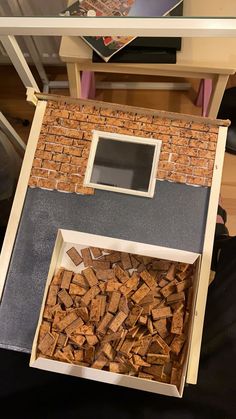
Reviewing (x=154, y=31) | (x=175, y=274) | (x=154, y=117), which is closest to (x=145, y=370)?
(x=175, y=274)

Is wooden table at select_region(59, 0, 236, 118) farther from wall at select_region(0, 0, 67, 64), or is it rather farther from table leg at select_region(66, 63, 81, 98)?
wall at select_region(0, 0, 67, 64)

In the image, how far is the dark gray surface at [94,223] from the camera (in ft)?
3.03

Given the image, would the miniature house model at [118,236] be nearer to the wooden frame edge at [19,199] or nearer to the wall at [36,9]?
the wooden frame edge at [19,199]

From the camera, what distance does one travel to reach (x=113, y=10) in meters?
1.14

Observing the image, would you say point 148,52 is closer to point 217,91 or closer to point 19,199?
point 217,91

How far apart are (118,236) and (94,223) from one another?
66 millimetres

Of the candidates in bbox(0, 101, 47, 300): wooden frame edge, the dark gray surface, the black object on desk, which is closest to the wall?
the black object on desk

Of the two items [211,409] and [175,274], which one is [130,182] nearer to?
[175,274]

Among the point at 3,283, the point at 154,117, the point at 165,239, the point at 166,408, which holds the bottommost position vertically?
the point at 166,408

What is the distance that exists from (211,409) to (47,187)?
71 cm

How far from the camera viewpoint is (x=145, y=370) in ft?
2.94

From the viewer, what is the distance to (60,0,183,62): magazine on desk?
114 centimetres

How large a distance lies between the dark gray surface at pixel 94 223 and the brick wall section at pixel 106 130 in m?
0.03

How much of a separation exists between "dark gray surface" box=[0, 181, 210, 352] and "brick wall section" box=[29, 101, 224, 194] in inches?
1.3
